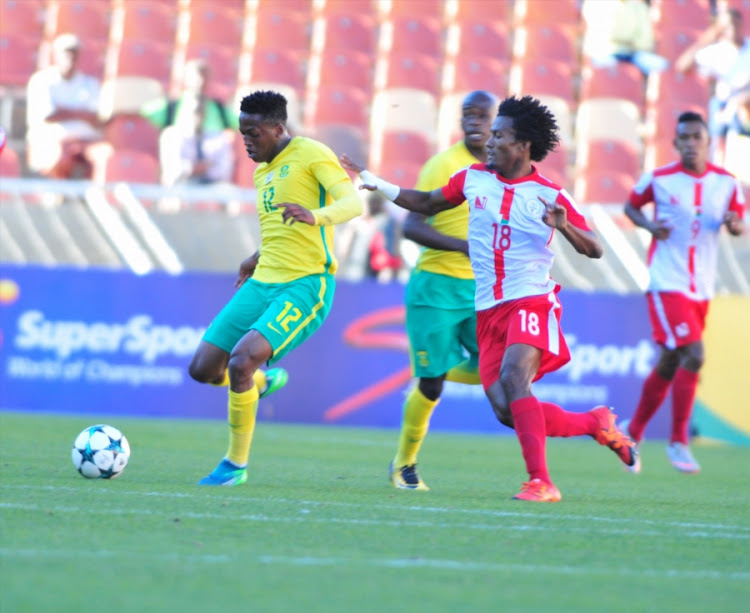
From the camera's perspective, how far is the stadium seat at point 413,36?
18.5 meters

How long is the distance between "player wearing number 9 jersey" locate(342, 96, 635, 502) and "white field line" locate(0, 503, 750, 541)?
39.7 inches

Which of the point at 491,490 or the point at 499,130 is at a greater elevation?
the point at 499,130

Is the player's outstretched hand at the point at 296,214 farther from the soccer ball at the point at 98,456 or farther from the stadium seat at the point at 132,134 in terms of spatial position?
the stadium seat at the point at 132,134

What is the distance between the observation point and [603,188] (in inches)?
665

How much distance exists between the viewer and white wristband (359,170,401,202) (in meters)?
6.76

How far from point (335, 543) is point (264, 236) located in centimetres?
277

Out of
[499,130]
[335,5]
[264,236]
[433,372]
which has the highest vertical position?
[335,5]

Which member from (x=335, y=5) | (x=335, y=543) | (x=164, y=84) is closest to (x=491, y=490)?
(x=335, y=543)

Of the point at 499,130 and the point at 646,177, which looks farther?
the point at 646,177

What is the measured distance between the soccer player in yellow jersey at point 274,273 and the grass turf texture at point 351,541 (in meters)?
0.53

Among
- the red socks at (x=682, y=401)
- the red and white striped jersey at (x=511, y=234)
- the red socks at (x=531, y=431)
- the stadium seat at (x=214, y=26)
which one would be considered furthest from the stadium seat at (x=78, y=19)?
the red socks at (x=531, y=431)

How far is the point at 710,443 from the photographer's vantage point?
13.4 m

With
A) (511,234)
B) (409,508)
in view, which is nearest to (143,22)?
(511,234)

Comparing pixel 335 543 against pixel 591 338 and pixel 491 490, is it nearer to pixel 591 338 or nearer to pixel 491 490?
pixel 491 490
